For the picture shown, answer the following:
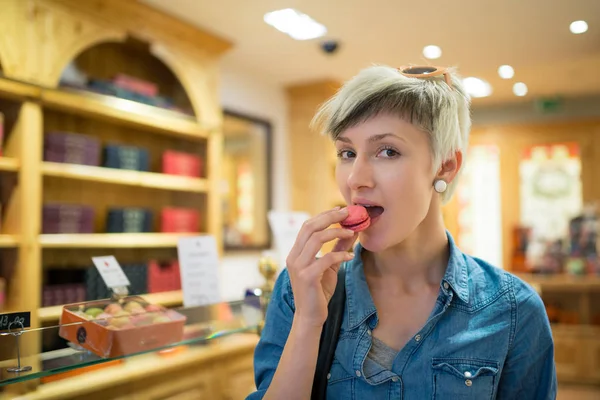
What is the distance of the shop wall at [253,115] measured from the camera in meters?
4.67

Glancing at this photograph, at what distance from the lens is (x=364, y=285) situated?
1.22 metres

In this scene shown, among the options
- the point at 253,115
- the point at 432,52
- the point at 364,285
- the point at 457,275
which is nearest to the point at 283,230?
the point at 364,285

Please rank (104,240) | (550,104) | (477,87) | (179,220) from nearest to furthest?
(104,240)
(179,220)
(477,87)
(550,104)

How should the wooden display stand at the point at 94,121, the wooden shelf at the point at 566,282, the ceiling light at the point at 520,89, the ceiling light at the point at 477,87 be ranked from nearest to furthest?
1. the wooden display stand at the point at 94,121
2. the wooden shelf at the point at 566,282
3. the ceiling light at the point at 477,87
4. the ceiling light at the point at 520,89

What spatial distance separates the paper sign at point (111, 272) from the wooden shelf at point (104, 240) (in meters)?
A: 1.44

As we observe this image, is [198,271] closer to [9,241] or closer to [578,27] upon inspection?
[9,241]

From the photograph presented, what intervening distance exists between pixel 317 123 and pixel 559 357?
4.62 m

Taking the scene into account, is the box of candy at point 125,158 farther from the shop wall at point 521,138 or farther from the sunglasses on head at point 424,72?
the shop wall at point 521,138

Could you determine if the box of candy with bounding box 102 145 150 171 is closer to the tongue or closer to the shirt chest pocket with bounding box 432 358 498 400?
the tongue

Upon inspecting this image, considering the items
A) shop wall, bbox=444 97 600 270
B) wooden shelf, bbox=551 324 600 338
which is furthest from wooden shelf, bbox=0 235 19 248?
shop wall, bbox=444 97 600 270

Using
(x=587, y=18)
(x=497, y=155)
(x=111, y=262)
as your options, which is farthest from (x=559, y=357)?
(x=111, y=262)

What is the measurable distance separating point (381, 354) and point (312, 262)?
10.8 inches

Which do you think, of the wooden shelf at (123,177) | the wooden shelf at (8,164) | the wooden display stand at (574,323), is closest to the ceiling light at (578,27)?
the wooden display stand at (574,323)

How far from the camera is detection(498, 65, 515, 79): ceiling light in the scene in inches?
182
